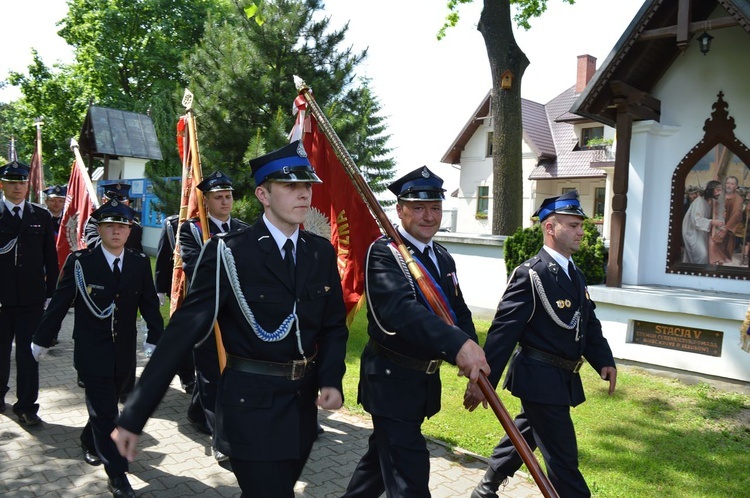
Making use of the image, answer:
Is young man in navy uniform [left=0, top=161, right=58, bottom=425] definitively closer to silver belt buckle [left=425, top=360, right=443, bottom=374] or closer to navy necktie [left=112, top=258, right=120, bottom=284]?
navy necktie [left=112, top=258, right=120, bottom=284]

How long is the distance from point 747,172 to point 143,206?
22.6 metres

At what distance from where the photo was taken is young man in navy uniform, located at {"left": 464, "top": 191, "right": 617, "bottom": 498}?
3908 millimetres

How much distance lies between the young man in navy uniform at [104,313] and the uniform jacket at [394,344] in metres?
2.14

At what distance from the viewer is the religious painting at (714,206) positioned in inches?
354

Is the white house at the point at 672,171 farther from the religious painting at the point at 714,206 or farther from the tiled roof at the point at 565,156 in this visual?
the tiled roof at the point at 565,156

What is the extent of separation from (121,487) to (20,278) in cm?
281

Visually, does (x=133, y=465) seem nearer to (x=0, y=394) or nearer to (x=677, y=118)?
(x=0, y=394)

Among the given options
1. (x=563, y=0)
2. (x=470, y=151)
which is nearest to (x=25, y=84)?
(x=470, y=151)

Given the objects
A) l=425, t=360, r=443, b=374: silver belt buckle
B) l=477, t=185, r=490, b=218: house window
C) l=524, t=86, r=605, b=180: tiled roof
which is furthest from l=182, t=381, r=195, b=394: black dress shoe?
l=477, t=185, r=490, b=218: house window

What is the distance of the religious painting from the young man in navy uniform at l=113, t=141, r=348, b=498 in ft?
25.9

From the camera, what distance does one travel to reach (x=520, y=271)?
4.24 m

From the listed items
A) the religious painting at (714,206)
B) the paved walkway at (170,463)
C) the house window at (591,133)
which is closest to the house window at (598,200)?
the house window at (591,133)

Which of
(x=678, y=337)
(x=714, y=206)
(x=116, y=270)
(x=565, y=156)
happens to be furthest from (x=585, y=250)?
(x=565, y=156)

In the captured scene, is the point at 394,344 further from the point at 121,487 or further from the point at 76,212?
the point at 76,212
